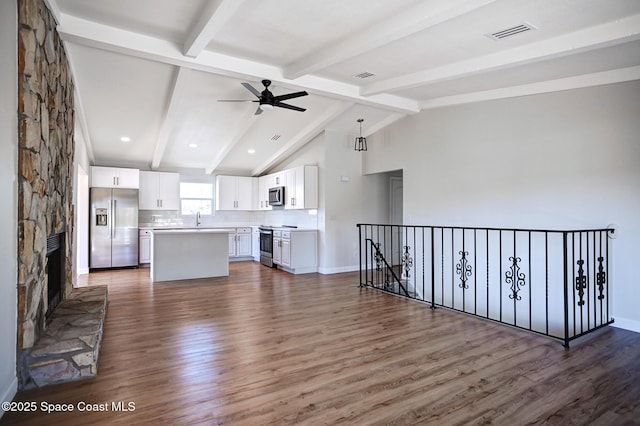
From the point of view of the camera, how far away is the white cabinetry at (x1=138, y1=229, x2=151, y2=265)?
8312mm

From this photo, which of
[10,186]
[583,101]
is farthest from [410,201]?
[10,186]

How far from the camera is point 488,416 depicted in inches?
85.8

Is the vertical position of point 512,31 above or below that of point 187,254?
above

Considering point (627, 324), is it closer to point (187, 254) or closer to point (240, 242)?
point (187, 254)

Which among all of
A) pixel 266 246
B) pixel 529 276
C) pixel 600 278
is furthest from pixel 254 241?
pixel 600 278

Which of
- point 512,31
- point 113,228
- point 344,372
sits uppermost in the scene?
point 512,31

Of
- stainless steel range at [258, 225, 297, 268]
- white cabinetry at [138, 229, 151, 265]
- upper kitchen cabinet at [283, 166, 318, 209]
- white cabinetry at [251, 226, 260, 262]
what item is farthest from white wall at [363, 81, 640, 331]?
white cabinetry at [138, 229, 151, 265]

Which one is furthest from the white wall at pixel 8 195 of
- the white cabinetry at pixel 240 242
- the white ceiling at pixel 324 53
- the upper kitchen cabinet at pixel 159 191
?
the white cabinetry at pixel 240 242

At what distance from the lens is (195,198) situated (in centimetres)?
945

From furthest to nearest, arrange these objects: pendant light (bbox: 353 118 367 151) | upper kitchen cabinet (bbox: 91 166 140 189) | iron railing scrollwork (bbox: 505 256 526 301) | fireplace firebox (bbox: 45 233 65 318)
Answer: upper kitchen cabinet (bbox: 91 166 140 189) < pendant light (bbox: 353 118 367 151) < iron railing scrollwork (bbox: 505 256 526 301) < fireplace firebox (bbox: 45 233 65 318)

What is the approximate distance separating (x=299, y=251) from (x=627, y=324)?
5217 mm

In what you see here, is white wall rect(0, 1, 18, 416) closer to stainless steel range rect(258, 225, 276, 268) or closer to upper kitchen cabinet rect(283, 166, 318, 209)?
upper kitchen cabinet rect(283, 166, 318, 209)

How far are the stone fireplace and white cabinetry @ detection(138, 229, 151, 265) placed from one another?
455cm

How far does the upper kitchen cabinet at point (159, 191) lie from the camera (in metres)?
8.52
